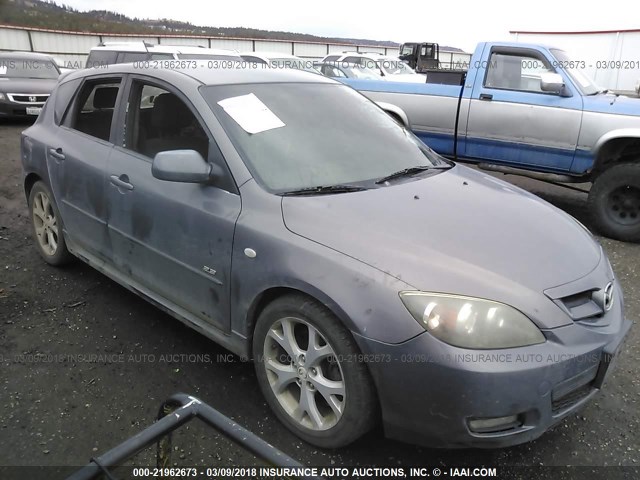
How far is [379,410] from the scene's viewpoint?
2.22m

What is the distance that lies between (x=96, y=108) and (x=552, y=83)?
462cm

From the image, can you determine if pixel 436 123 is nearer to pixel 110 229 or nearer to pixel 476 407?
pixel 110 229

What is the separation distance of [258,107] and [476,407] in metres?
1.93

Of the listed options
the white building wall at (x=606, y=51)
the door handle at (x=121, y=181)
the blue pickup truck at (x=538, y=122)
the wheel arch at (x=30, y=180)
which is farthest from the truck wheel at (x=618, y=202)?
the white building wall at (x=606, y=51)

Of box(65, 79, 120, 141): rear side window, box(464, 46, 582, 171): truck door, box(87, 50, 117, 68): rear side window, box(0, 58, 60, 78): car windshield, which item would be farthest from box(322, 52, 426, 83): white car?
box(65, 79, 120, 141): rear side window

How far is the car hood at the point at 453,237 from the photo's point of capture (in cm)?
211

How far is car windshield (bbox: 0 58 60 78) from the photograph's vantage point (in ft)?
36.8

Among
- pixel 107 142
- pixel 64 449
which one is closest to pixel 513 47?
pixel 107 142

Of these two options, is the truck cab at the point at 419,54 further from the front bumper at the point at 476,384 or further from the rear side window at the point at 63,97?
the front bumper at the point at 476,384

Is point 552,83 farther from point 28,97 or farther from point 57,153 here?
point 28,97

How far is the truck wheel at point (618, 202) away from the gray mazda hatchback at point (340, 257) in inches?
118

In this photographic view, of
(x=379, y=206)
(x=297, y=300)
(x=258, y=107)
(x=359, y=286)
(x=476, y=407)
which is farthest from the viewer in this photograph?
(x=258, y=107)

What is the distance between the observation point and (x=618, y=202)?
5.50 meters

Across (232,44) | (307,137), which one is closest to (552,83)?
(307,137)
